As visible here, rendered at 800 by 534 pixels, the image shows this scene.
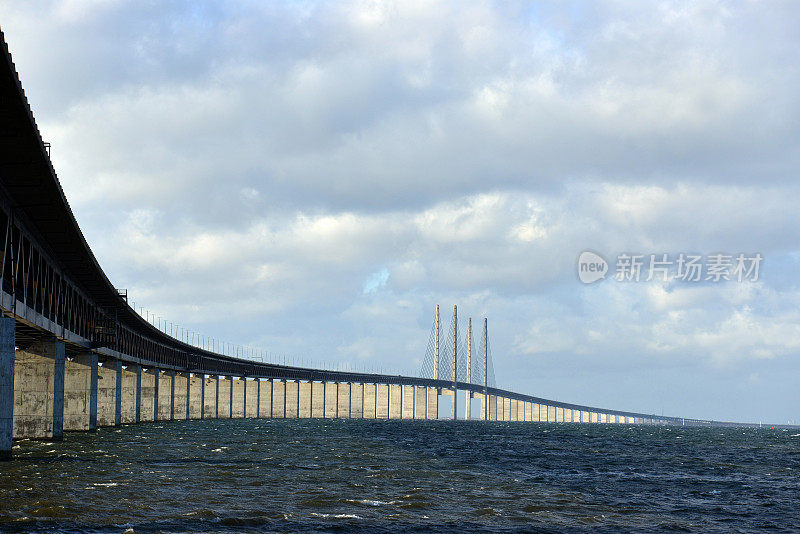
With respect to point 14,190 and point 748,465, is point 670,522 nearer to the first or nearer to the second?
point 14,190

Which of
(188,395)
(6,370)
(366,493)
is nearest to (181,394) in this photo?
(188,395)

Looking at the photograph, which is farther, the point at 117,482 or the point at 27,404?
the point at 27,404

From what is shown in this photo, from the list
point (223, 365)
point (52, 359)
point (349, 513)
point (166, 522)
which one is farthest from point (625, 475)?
point (223, 365)

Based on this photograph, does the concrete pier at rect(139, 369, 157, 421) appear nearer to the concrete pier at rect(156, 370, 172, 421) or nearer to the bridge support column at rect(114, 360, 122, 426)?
the concrete pier at rect(156, 370, 172, 421)

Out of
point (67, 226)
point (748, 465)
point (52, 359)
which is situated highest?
point (67, 226)

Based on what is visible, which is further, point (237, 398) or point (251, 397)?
point (251, 397)

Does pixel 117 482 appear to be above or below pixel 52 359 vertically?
below

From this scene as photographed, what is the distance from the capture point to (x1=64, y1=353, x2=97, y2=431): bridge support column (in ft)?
262

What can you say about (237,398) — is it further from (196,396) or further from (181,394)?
(181,394)

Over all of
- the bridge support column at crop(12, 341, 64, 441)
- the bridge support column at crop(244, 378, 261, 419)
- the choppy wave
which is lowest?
the bridge support column at crop(244, 378, 261, 419)

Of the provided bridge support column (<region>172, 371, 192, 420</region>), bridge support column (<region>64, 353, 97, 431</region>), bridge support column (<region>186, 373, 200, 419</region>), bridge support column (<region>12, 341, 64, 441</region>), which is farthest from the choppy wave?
bridge support column (<region>186, 373, 200, 419</region>)

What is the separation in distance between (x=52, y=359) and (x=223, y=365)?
110089 millimetres

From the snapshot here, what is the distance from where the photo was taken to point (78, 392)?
265 feet

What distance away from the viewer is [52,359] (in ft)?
205
